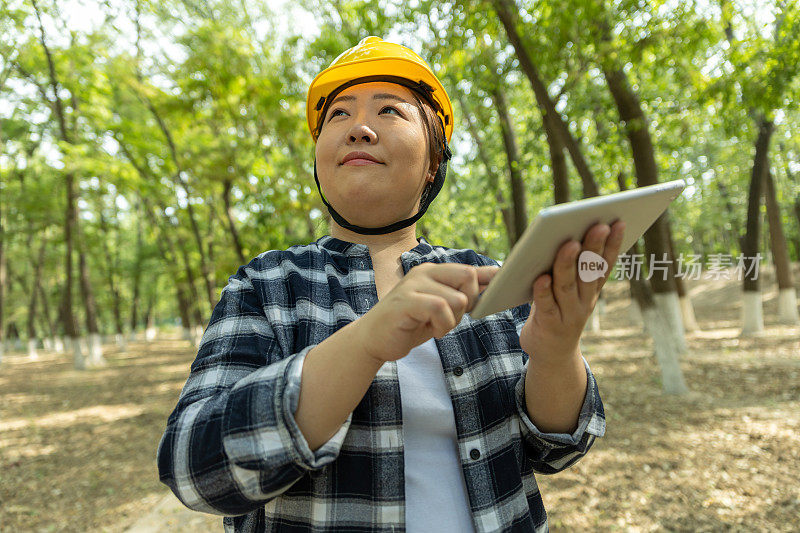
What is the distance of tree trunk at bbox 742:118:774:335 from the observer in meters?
10.8

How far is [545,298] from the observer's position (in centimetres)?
101

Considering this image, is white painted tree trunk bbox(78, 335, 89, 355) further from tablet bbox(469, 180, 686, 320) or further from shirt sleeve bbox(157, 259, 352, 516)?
tablet bbox(469, 180, 686, 320)

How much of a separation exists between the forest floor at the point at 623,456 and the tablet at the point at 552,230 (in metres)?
4.06

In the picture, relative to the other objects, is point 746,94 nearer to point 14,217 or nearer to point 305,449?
point 305,449

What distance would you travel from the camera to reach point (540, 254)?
875mm

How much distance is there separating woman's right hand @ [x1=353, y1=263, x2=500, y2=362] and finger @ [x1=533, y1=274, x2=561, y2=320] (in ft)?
0.46

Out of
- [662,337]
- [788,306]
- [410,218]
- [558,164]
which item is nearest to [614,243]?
[410,218]

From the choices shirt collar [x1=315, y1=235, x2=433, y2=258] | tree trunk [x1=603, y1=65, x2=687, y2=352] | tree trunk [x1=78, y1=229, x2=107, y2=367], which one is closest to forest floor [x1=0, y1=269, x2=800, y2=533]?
tree trunk [x1=603, y1=65, x2=687, y2=352]

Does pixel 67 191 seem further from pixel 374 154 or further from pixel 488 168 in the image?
pixel 374 154

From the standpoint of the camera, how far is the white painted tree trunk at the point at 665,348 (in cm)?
744

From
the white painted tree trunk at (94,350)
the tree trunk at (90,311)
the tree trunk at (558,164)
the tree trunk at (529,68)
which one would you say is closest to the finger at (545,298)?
the tree trunk at (529,68)

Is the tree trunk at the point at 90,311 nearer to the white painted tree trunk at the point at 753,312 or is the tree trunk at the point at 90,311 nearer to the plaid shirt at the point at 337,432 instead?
the plaid shirt at the point at 337,432

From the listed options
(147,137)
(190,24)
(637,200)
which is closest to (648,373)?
(637,200)

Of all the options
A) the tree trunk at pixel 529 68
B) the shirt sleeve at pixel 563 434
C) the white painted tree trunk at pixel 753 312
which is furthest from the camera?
the white painted tree trunk at pixel 753 312
